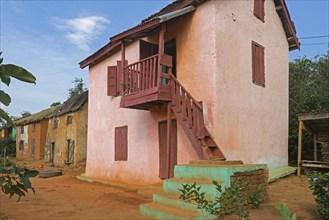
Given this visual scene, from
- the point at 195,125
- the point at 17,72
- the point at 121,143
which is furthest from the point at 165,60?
the point at 17,72

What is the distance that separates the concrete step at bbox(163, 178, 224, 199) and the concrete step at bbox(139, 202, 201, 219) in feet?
1.30

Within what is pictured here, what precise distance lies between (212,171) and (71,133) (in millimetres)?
16962

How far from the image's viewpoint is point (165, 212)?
598 centimetres

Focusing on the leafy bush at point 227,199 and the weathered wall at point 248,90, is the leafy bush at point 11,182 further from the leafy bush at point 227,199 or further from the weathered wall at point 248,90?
the weathered wall at point 248,90

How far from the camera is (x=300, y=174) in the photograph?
11.1 m

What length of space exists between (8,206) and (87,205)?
7.00 ft

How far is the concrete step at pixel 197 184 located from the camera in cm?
584

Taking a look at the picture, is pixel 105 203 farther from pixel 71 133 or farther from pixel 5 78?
pixel 71 133

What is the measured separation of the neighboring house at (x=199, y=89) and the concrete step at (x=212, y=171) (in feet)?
4.15

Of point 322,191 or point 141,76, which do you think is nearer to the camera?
point 322,191

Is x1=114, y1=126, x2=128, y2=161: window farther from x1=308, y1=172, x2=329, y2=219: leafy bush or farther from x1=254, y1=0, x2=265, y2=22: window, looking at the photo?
x1=308, y1=172, x2=329, y2=219: leafy bush

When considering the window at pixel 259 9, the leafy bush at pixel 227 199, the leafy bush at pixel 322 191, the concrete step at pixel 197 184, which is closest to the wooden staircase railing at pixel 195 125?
the concrete step at pixel 197 184

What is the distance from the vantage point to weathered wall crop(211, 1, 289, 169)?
30.5ft

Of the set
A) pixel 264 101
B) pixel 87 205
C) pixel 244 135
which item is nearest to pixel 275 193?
pixel 244 135
